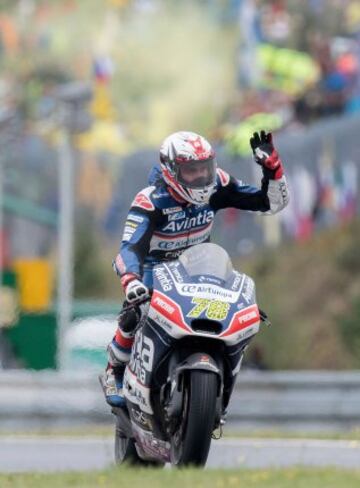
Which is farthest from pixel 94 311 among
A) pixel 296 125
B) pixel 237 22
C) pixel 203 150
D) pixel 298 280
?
pixel 203 150

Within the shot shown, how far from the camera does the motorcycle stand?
9688 millimetres

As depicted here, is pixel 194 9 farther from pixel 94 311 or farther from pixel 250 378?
pixel 250 378

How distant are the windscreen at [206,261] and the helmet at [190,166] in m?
0.41

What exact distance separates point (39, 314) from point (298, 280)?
412 inches

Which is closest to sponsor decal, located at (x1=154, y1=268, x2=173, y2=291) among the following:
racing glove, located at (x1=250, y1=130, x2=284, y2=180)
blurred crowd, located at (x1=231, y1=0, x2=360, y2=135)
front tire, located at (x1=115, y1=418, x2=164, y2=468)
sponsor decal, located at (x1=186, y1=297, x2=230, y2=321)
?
sponsor decal, located at (x1=186, y1=297, x2=230, y2=321)

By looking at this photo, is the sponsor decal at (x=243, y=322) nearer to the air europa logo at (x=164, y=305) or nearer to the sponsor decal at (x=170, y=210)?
the air europa logo at (x=164, y=305)

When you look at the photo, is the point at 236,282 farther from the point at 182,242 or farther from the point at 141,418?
the point at 141,418

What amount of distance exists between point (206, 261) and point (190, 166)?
639mm

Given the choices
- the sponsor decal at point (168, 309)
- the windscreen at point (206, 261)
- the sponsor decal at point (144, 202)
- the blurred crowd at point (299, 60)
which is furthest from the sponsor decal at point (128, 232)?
the blurred crowd at point (299, 60)

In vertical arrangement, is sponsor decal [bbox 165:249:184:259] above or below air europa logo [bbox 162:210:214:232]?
below

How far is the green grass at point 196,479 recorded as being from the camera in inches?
335

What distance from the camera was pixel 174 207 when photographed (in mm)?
10781

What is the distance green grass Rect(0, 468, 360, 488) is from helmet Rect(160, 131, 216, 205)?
6.19 ft

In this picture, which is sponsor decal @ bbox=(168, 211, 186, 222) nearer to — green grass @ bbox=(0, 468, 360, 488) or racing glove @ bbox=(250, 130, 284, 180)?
racing glove @ bbox=(250, 130, 284, 180)
